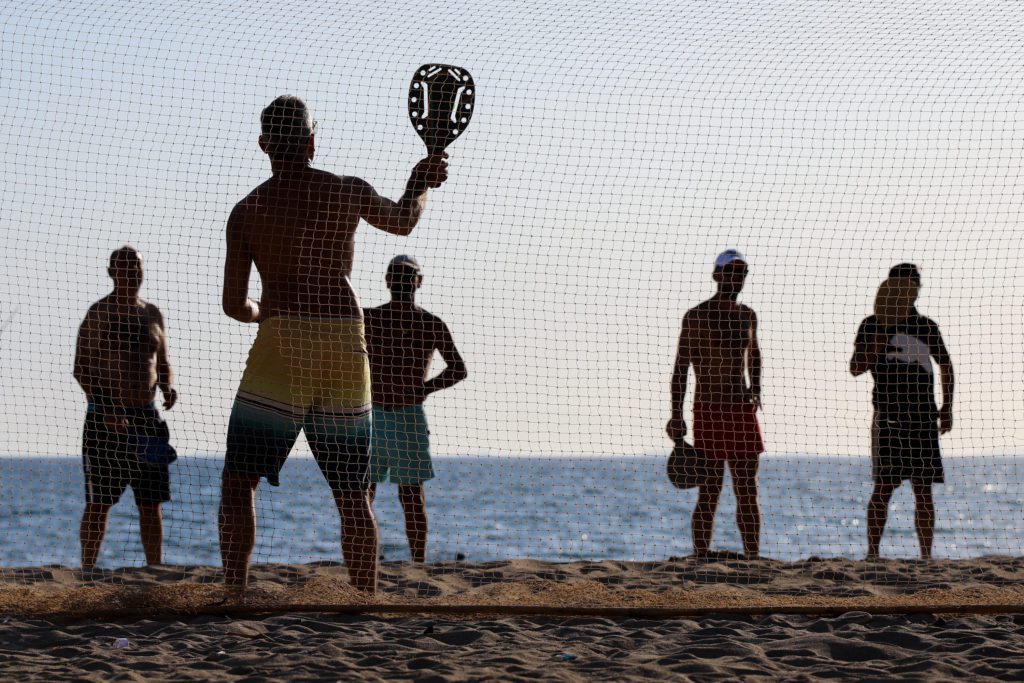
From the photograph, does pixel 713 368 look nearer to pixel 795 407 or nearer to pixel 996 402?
pixel 795 407

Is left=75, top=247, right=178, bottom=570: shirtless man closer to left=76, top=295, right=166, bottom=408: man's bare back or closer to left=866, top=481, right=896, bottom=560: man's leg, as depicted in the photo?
left=76, top=295, right=166, bottom=408: man's bare back

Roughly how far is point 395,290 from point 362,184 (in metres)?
1.77

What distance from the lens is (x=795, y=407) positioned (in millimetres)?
5652

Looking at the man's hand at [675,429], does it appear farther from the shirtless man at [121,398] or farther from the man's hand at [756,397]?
the shirtless man at [121,398]

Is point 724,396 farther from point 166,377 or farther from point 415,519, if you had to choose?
point 166,377

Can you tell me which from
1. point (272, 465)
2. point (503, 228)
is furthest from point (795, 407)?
point (272, 465)

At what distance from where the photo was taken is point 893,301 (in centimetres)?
623

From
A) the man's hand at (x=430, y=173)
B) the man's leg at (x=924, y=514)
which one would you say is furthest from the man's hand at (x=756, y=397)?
the man's hand at (x=430, y=173)

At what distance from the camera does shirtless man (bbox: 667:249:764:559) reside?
627 centimetres

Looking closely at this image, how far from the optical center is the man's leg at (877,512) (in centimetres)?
620

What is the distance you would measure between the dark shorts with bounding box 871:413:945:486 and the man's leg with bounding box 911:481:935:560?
0.05 meters

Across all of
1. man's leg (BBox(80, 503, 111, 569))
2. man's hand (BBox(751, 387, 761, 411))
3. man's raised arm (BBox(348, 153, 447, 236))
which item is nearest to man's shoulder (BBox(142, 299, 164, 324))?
man's leg (BBox(80, 503, 111, 569))

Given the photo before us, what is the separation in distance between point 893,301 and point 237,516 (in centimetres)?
349

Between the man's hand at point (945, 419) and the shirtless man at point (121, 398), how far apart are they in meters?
3.76
